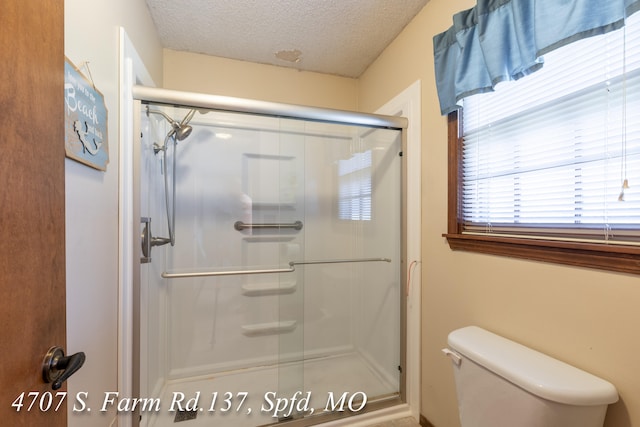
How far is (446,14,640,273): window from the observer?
752mm

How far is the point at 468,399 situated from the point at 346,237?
119cm

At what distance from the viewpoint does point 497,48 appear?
3.30ft

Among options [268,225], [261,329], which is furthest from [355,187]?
[261,329]

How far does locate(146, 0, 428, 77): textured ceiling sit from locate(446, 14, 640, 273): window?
0.84 metres

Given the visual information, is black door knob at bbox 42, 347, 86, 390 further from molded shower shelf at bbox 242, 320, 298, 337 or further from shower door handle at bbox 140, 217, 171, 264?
molded shower shelf at bbox 242, 320, 298, 337

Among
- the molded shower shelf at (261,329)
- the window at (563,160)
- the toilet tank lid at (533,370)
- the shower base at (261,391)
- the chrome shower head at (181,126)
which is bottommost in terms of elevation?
the shower base at (261,391)

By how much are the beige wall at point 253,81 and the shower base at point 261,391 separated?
2068 mm

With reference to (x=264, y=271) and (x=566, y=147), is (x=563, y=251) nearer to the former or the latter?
(x=566, y=147)

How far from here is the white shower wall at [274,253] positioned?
5.83ft

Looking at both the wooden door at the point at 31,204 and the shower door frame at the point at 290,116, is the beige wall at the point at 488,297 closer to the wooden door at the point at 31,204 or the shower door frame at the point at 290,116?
the shower door frame at the point at 290,116

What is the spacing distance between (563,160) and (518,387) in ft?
2.49

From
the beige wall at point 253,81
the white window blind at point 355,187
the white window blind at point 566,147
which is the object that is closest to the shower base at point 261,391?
the white window blind at point 355,187

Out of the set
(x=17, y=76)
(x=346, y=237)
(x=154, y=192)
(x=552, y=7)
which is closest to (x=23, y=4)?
(x=17, y=76)

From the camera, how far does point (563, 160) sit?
90 centimetres
